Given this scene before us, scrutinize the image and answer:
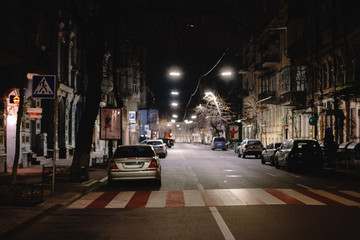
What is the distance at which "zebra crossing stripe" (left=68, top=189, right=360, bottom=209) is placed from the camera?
10.8 meters

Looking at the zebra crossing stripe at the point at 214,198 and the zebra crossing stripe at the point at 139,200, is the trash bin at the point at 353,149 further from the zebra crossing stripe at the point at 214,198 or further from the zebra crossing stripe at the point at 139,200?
the zebra crossing stripe at the point at 139,200

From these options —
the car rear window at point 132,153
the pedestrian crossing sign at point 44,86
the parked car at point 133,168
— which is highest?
the pedestrian crossing sign at point 44,86

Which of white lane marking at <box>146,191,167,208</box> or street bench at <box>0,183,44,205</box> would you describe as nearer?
street bench at <box>0,183,44,205</box>

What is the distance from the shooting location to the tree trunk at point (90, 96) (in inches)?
605

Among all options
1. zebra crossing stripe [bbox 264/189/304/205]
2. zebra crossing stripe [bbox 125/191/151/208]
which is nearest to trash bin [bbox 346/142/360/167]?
zebra crossing stripe [bbox 264/189/304/205]

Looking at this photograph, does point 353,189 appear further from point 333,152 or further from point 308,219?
point 333,152

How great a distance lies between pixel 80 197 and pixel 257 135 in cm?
4534

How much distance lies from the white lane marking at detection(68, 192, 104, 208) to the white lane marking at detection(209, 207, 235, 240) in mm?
3477

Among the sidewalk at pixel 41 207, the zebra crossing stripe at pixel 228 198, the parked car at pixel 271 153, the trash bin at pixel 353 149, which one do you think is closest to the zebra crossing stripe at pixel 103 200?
the sidewalk at pixel 41 207

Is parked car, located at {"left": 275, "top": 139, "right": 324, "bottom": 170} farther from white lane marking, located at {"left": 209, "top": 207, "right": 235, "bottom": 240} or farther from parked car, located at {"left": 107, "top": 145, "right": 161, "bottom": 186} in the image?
white lane marking, located at {"left": 209, "top": 207, "right": 235, "bottom": 240}

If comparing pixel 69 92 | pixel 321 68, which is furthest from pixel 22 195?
pixel 321 68

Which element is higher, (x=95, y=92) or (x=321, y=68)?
(x=321, y=68)

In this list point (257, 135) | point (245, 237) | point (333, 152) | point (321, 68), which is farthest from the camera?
point (257, 135)

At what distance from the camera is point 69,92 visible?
103 feet
